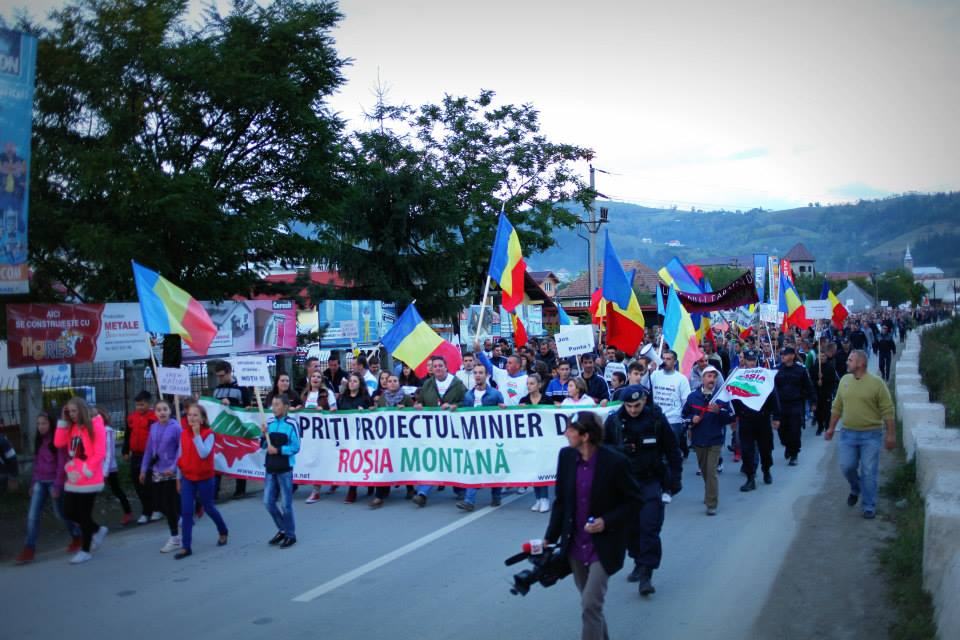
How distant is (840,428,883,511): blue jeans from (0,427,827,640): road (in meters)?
0.76

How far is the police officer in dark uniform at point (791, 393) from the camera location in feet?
41.7

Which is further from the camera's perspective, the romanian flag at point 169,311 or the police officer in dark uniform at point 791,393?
the police officer in dark uniform at point 791,393

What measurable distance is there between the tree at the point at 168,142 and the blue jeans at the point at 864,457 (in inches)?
420

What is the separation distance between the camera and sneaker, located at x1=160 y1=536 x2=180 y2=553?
877 centimetres

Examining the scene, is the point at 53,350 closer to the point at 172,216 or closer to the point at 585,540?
the point at 172,216

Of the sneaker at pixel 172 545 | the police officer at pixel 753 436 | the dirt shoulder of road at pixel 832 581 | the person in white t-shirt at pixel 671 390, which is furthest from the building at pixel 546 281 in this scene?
the sneaker at pixel 172 545

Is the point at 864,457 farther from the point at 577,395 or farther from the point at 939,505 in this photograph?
the point at 577,395

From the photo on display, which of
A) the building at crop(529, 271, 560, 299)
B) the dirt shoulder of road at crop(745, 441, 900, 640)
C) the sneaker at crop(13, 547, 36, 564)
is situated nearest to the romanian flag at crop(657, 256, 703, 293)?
the dirt shoulder of road at crop(745, 441, 900, 640)

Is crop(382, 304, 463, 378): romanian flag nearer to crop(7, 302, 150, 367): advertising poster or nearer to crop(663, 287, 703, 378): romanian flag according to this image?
crop(663, 287, 703, 378): romanian flag

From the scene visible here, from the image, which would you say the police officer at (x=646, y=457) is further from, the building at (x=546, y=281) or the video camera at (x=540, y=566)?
the building at (x=546, y=281)

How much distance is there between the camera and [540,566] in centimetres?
503

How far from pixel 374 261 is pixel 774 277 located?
12962 mm

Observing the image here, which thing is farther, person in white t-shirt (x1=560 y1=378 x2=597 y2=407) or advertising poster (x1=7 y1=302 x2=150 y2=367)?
advertising poster (x1=7 y1=302 x2=150 y2=367)

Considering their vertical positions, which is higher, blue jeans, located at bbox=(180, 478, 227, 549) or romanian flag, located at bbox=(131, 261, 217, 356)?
romanian flag, located at bbox=(131, 261, 217, 356)
